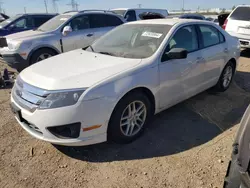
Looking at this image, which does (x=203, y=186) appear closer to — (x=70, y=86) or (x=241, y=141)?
(x=241, y=141)

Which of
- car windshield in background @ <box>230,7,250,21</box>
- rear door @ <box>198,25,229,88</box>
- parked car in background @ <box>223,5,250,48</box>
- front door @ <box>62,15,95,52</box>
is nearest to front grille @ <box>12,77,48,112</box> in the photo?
rear door @ <box>198,25,229,88</box>

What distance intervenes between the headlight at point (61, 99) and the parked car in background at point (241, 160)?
1.62 metres

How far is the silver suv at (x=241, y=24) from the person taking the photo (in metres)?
8.31

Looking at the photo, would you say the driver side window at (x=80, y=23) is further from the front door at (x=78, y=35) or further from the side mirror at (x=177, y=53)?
the side mirror at (x=177, y=53)

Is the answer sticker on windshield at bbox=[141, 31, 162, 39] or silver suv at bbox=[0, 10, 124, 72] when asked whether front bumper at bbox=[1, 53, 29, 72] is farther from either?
sticker on windshield at bbox=[141, 31, 162, 39]

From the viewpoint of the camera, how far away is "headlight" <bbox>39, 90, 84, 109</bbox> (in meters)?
2.64

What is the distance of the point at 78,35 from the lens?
7168 mm

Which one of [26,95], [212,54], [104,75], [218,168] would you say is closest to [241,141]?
[218,168]

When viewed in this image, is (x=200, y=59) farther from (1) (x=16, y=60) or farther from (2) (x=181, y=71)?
(1) (x=16, y=60)

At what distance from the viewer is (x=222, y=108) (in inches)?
171

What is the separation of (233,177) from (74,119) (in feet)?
5.33

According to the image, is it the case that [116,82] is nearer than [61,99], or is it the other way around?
[61,99]

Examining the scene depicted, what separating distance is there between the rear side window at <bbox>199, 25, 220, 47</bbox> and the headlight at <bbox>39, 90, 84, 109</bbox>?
2700 millimetres

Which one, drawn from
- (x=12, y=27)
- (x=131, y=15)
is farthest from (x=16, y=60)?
(x=131, y=15)
